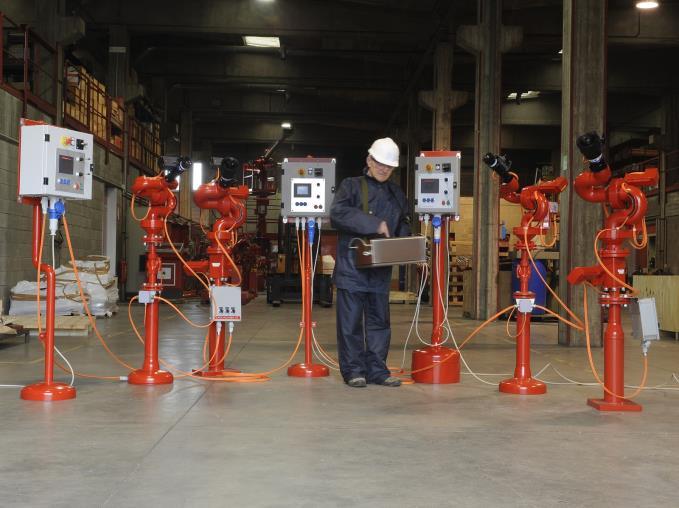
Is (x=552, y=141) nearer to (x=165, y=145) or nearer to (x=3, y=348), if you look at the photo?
(x=165, y=145)

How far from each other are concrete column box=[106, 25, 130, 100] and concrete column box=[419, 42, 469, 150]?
23.8 feet

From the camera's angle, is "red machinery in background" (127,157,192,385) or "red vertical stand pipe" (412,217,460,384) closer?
"red machinery in background" (127,157,192,385)

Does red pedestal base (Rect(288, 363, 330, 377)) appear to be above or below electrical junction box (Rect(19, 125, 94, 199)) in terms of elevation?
below

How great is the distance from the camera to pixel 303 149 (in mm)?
34312

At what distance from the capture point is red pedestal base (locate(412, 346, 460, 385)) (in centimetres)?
631

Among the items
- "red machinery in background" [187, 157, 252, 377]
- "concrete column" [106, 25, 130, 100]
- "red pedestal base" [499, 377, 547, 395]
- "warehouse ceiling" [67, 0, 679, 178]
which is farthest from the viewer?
"concrete column" [106, 25, 130, 100]

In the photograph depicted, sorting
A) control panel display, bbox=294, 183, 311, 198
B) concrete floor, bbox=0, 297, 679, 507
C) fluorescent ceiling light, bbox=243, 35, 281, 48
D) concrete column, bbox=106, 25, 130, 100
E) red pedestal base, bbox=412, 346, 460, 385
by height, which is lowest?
concrete floor, bbox=0, 297, 679, 507

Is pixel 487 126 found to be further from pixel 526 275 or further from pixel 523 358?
pixel 523 358

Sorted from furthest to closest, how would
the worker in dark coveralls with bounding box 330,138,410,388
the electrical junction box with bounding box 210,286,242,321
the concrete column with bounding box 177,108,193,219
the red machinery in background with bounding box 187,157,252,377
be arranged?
1. the concrete column with bounding box 177,108,193,219
2. the red machinery in background with bounding box 187,157,252,377
3. the electrical junction box with bounding box 210,286,242,321
4. the worker in dark coveralls with bounding box 330,138,410,388

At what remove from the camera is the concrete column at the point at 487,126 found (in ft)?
47.4

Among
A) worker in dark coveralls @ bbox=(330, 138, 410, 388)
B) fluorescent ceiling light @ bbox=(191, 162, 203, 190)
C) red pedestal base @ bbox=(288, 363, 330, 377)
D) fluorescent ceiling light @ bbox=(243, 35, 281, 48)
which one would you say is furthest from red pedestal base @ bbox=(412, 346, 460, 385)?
fluorescent ceiling light @ bbox=(191, 162, 203, 190)

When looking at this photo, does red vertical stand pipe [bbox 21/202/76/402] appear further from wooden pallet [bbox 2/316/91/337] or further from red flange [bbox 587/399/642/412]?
wooden pallet [bbox 2/316/91/337]

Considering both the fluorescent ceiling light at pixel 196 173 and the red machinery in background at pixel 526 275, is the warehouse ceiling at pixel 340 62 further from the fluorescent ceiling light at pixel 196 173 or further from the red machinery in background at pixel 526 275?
the red machinery in background at pixel 526 275

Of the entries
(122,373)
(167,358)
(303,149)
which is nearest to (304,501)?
(122,373)
